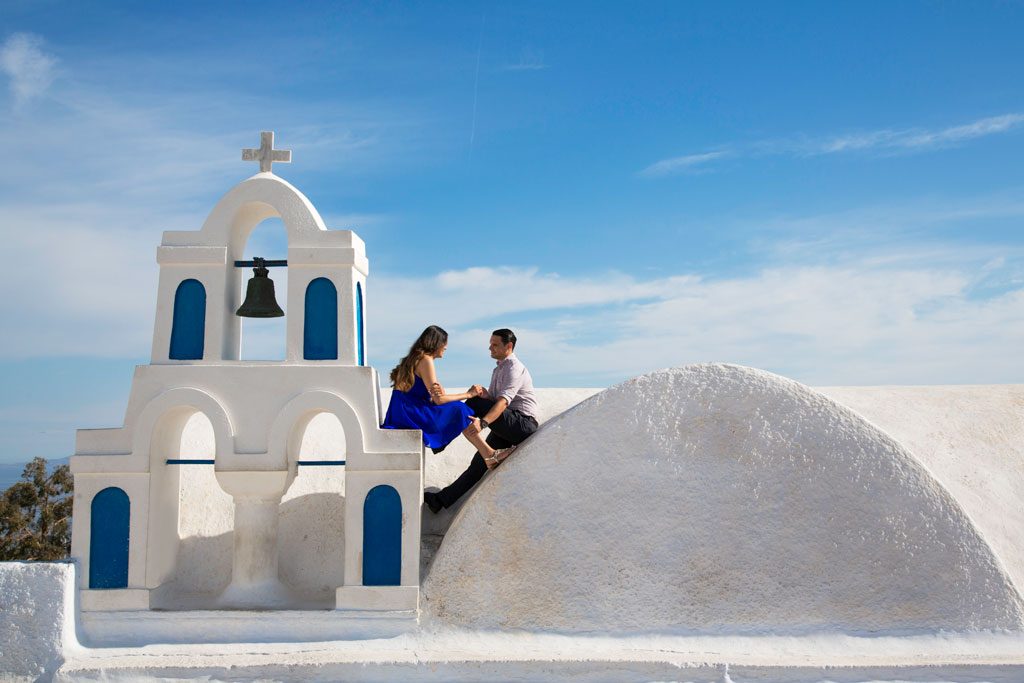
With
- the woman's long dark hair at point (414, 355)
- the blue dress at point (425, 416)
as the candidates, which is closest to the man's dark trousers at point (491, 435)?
the blue dress at point (425, 416)

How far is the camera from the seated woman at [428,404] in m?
7.89

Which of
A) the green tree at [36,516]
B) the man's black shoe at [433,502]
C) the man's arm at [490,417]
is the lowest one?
the green tree at [36,516]

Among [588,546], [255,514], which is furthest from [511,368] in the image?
[255,514]

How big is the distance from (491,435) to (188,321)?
269 cm

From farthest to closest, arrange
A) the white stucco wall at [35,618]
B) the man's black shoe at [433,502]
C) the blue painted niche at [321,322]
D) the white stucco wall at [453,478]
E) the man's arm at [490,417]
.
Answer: the white stucco wall at [453,478]
the man's black shoe at [433,502]
the man's arm at [490,417]
the blue painted niche at [321,322]
the white stucco wall at [35,618]

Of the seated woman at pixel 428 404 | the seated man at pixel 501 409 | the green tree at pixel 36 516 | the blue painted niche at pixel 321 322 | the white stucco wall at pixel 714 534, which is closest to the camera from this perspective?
the white stucco wall at pixel 714 534

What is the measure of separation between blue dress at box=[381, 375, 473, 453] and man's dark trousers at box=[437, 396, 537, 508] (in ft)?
0.84

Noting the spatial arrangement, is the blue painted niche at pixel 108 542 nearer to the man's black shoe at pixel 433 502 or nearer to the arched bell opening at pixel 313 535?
the arched bell opening at pixel 313 535

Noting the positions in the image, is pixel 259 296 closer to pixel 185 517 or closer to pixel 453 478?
pixel 185 517

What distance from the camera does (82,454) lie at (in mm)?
7566

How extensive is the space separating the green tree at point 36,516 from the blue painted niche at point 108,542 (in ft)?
50.8

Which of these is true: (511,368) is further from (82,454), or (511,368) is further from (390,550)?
(82,454)

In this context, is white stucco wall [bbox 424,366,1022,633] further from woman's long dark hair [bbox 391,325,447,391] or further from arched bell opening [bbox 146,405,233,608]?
arched bell opening [bbox 146,405,233,608]

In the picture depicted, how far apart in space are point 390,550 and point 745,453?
2905 millimetres
